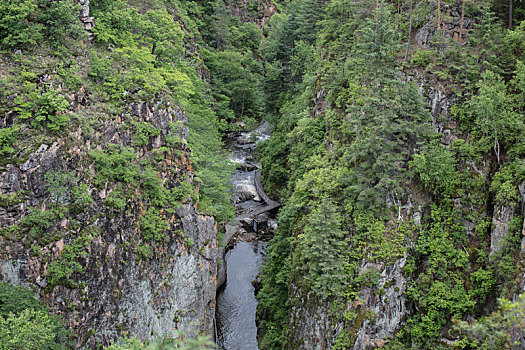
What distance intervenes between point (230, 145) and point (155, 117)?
92.3ft

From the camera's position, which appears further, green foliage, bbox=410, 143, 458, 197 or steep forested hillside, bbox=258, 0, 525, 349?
green foliage, bbox=410, 143, 458, 197

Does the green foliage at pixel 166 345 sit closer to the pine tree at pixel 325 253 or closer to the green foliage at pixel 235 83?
the pine tree at pixel 325 253

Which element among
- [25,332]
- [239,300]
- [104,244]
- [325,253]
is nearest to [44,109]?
→ [104,244]

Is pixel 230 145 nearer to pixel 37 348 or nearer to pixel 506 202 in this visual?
pixel 506 202

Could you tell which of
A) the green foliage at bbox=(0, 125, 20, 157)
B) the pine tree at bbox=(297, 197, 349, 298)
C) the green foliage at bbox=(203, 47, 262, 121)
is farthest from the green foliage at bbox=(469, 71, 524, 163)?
the green foliage at bbox=(203, 47, 262, 121)

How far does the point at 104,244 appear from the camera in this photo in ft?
49.2

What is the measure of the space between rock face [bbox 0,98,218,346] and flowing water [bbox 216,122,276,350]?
201 inches

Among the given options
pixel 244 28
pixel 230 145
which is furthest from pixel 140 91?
pixel 244 28

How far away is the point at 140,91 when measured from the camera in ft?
61.0

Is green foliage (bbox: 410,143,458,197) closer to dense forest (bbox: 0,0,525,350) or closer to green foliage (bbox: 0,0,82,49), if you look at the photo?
dense forest (bbox: 0,0,525,350)

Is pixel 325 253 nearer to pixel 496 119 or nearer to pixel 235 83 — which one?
pixel 496 119

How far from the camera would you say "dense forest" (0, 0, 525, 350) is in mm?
13570

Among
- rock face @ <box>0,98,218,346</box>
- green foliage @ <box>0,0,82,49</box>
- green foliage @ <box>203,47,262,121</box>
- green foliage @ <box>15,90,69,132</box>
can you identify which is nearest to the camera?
rock face @ <box>0,98,218,346</box>

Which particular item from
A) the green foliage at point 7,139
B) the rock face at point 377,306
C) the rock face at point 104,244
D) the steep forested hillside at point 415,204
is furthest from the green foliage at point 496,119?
the green foliage at point 7,139
